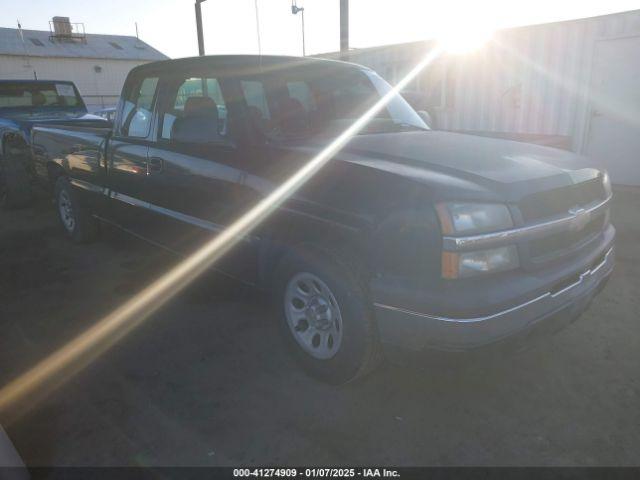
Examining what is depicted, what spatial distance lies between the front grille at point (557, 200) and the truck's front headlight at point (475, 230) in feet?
0.55

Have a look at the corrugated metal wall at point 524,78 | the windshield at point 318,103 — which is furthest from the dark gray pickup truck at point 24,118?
the corrugated metal wall at point 524,78

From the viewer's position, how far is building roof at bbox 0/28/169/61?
4017cm

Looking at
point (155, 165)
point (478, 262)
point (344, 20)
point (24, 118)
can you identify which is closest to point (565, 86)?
point (344, 20)

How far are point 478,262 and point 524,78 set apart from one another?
820 centimetres

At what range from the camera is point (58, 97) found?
8.99 meters

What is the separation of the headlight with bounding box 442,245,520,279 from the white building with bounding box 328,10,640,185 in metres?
5.71

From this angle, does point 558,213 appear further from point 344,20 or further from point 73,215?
point 344,20

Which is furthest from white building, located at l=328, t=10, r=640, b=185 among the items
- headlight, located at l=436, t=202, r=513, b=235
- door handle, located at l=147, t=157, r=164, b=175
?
headlight, located at l=436, t=202, r=513, b=235

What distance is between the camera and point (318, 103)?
12.0 feet

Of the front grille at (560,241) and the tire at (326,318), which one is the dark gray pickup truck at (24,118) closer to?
the tire at (326,318)

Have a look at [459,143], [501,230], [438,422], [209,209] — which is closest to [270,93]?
[209,209]

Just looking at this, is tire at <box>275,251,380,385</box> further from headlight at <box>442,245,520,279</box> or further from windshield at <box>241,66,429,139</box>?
windshield at <box>241,66,429,139</box>

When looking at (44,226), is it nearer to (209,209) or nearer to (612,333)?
(209,209)

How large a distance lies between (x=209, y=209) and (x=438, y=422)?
77.2 inches
